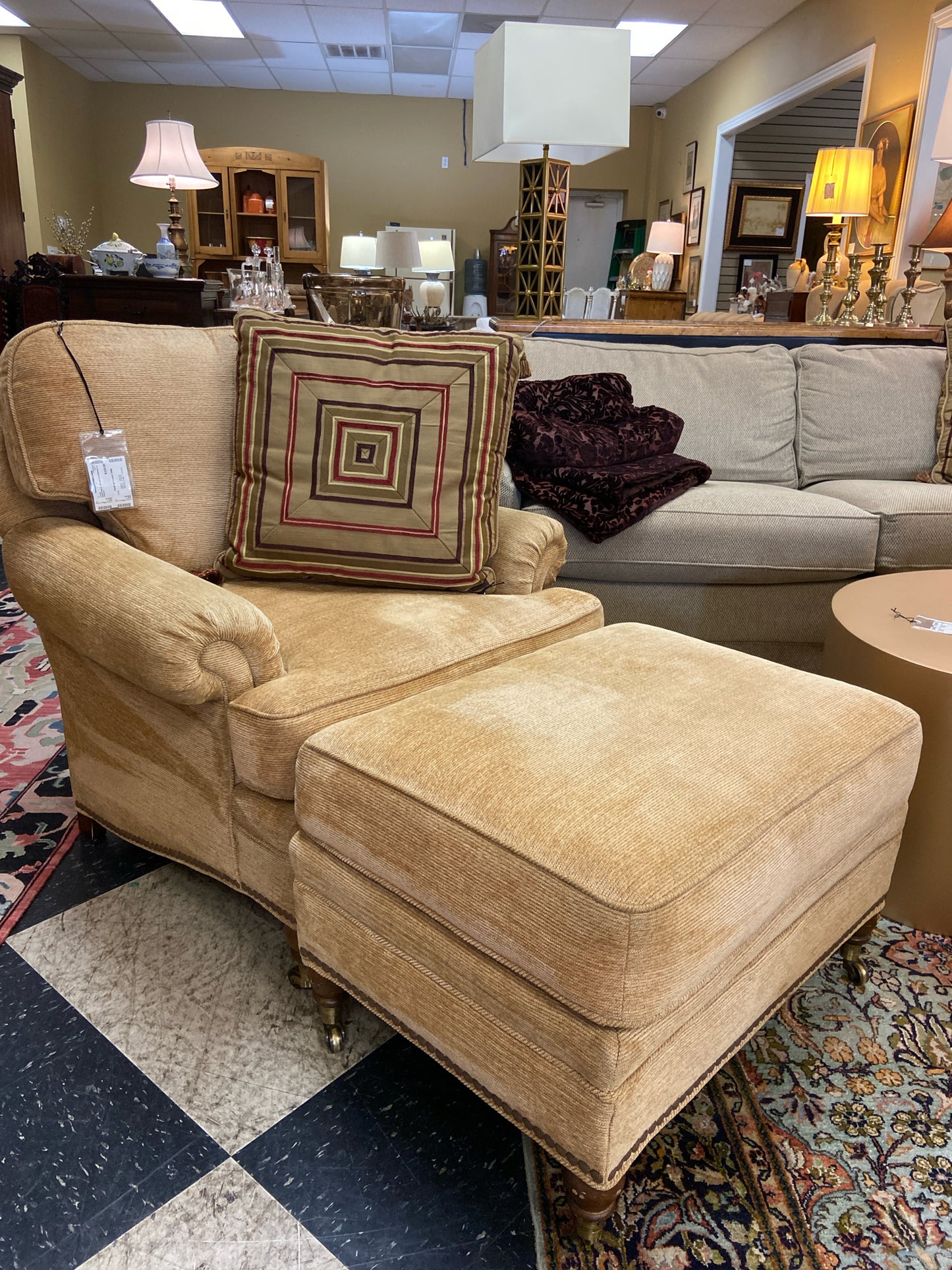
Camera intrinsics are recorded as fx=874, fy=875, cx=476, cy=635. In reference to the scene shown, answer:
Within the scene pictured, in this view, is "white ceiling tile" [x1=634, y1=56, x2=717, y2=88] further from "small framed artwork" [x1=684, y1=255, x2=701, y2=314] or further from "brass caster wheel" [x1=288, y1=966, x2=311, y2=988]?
"brass caster wheel" [x1=288, y1=966, x2=311, y2=988]

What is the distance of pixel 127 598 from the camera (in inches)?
44.8

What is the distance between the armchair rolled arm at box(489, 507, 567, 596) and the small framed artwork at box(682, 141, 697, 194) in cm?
690

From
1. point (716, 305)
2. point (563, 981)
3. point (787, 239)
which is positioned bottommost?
point (563, 981)

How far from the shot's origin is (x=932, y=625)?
1446 millimetres

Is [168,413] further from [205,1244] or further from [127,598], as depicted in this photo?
[205,1244]

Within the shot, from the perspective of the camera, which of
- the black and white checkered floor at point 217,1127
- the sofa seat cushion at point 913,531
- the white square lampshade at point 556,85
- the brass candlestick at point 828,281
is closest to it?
the black and white checkered floor at point 217,1127

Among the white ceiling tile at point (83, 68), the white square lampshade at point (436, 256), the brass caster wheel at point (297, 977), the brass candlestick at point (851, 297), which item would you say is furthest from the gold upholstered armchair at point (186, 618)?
the white ceiling tile at point (83, 68)

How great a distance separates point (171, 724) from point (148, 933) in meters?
0.36

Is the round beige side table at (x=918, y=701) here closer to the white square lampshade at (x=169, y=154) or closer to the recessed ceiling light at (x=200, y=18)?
the white square lampshade at (x=169, y=154)

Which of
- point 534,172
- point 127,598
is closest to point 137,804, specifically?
point 127,598

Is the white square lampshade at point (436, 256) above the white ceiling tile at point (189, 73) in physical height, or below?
below

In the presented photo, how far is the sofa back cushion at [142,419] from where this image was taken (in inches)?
53.5

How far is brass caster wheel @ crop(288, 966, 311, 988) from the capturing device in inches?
47.8

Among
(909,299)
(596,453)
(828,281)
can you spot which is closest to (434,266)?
(828,281)
